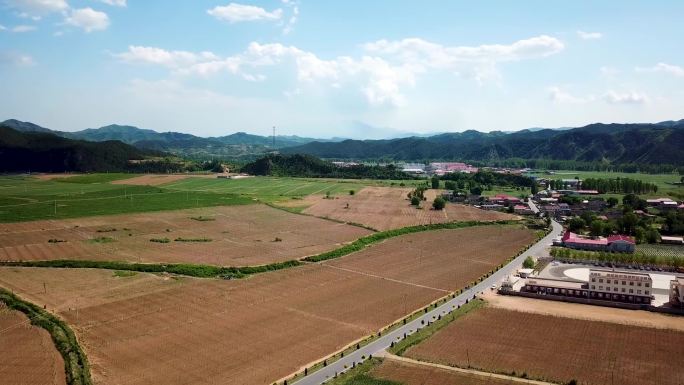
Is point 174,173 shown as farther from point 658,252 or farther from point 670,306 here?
point 670,306

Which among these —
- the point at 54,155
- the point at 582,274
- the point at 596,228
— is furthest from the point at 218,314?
the point at 54,155

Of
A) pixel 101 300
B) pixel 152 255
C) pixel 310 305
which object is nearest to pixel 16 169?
pixel 152 255

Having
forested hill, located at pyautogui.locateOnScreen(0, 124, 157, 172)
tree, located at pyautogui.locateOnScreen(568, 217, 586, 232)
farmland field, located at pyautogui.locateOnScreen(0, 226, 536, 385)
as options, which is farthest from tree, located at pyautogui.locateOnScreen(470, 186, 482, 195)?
forested hill, located at pyautogui.locateOnScreen(0, 124, 157, 172)

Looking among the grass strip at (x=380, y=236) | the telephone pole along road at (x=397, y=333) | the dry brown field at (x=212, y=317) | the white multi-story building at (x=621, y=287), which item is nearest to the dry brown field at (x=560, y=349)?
the telephone pole along road at (x=397, y=333)

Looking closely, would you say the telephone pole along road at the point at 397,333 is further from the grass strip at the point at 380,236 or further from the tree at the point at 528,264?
the grass strip at the point at 380,236

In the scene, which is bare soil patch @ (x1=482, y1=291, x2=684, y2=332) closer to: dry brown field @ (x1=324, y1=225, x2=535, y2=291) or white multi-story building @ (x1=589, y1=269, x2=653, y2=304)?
white multi-story building @ (x1=589, y1=269, x2=653, y2=304)
